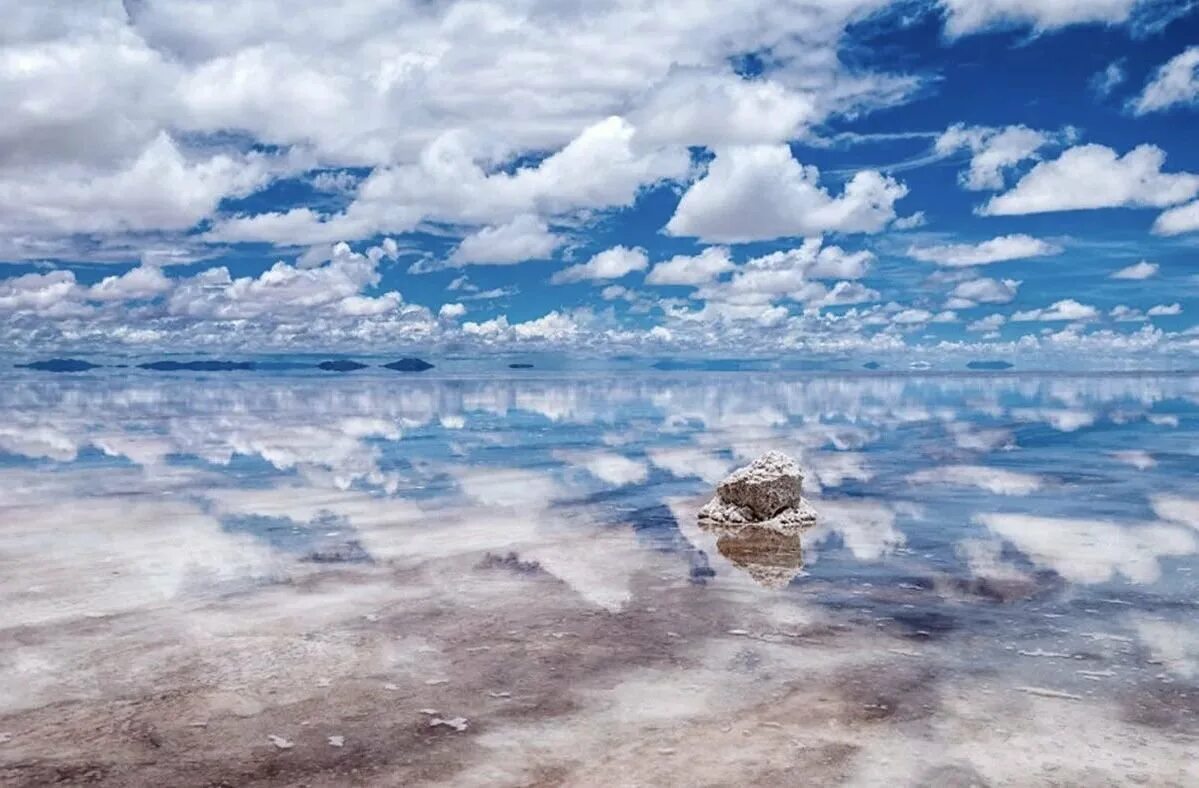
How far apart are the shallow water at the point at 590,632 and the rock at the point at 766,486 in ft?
3.22

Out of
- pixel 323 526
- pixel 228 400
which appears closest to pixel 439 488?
pixel 323 526

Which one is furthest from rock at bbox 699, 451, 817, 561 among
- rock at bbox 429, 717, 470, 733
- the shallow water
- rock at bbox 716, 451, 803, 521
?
rock at bbox 429, 717, 470, 733

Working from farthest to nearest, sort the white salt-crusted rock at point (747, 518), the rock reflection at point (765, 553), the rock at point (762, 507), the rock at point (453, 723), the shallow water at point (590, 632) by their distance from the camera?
the white salt-crusted rock at point (747, 518)
the rock at point (762, 507)
the rock reflection at point (765, 553)
the rock at point (453, 723)
the shallow water at point (590, 632)

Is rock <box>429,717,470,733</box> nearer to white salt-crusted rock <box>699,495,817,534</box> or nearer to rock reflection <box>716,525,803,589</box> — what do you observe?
rock reflection <box>716,525,803,589</box>

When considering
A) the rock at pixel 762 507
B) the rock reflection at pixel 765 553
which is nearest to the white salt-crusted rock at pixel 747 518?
the rock at pixel 762 507

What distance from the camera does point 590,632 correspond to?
1270 centimetres

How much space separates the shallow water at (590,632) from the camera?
29.2ft

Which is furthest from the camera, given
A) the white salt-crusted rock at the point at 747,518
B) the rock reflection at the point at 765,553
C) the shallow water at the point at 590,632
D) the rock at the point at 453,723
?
the white salt-crusted rock at the point at 747,518

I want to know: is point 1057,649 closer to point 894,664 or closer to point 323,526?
point 894,664

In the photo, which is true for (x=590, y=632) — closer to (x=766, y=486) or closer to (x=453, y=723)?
(x=453, y=723)

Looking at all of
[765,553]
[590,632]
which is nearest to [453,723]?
[590,632]

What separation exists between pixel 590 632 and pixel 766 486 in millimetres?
8279

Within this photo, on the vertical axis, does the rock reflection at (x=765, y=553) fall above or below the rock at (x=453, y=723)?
above

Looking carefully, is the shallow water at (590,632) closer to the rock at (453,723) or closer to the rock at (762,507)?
the rock at (453,723)
